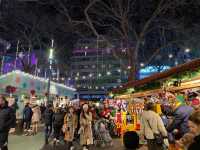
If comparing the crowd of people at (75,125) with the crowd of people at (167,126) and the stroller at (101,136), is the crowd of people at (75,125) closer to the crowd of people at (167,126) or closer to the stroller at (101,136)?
the stroller at (101,136)

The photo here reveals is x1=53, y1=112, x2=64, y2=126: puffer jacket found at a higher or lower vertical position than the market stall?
lower

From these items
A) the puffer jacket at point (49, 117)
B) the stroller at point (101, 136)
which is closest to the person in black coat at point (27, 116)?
the puffer jacket at point (49, 117)

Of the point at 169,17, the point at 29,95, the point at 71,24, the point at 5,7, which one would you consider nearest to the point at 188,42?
the point at 169,17

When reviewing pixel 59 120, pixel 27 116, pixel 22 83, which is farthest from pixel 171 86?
pixel 22 83

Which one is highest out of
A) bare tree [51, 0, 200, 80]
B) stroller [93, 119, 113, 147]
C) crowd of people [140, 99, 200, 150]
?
bare tree [51, 0, 200, 80]

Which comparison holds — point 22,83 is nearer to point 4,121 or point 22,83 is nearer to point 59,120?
point 59,120

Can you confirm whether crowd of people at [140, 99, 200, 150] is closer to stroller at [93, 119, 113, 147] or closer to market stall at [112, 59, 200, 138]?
market stall at [112, 59, 200, 138]

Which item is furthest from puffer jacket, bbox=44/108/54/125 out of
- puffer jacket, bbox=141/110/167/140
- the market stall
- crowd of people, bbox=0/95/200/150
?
puffer jacket, bbox=141/110/167/140

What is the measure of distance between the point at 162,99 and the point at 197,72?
1.79 metres

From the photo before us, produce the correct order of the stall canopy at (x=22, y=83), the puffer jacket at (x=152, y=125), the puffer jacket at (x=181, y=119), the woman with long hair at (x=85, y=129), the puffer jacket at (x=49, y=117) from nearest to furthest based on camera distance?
the puffer jacket at (x=181, y=119)
the puffer jacket at (x=152, y=125)
the woman with long hair at (x=85, y=129)
the puffer jacket at (x=49, y=117)
the stall canopy at (x=22, y=83)

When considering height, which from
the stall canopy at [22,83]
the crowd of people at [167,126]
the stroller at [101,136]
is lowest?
the stroller at [101,136]

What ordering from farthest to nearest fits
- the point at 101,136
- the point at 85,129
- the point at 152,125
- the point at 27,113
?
the point at 27,113, the point at 101,136, the point at 85,129, the point at 152,125

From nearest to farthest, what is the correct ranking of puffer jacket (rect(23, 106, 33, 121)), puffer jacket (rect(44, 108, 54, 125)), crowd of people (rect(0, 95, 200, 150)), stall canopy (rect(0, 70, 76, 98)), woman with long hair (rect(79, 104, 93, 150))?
crowd of people (rect(0, 95, 200, 150)) < woman with long hair (rect(79, 104, 93, 150)) < puffer jacket (rect(44, 108, 54, 125)) < puffer jacket (rect(23, 106, 33, 121)) < stall canopy (rect(0, 70, 76, 98))

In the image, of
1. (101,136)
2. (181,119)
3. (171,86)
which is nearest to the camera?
(181,119)
